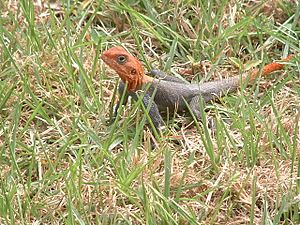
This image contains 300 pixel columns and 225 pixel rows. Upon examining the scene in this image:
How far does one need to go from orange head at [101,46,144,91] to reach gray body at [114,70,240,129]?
0.06 metres

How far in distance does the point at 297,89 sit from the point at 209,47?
2.14 feet

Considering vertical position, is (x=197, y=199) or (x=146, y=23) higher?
(x=146, y=23)

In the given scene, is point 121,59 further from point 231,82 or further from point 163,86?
point 231,82

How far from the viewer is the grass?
3857 mm

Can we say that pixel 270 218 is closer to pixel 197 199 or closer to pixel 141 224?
pixel 197 199

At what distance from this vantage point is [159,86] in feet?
15.1

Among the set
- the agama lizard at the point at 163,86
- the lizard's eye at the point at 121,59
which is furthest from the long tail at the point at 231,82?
the lizard's eye at the point at 121,59

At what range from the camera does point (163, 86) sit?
15.1 ft

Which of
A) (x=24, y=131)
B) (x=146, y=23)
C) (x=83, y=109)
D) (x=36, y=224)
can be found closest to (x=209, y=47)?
(x=146, y=23)

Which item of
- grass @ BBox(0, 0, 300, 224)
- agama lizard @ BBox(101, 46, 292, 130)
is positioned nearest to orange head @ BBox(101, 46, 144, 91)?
agama lizard @ BBox(101, 46, 292, 130)

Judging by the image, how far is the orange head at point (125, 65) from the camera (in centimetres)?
439

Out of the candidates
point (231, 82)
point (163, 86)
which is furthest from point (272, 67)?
point (163, 86)

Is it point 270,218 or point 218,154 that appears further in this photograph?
point 218,154

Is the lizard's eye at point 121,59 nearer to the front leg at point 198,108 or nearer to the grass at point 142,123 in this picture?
the grass at point 142,123
